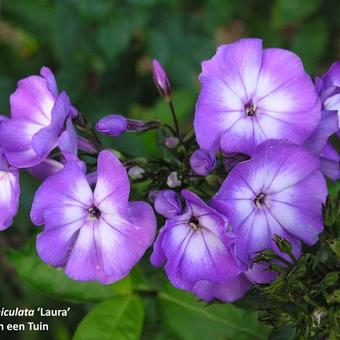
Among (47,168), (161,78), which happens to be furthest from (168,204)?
(161,78)

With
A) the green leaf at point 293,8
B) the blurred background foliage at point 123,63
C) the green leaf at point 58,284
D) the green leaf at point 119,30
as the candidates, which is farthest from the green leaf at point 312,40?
the green leaf at point 58,284

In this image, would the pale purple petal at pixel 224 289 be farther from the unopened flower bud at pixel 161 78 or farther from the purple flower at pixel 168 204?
the unopened flower bud at pixel 161 78

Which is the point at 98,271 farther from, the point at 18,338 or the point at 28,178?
the point at 18,338

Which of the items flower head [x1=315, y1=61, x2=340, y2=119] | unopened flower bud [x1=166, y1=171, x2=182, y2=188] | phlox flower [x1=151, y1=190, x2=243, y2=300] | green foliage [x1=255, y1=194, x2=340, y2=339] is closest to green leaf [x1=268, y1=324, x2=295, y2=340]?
green foliage [x1=255, y1=194, x2=340, y2=339]

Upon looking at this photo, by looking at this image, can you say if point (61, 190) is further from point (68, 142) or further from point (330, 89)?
point (330, 89)

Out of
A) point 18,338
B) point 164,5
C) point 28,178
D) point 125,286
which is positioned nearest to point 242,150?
point 125,286

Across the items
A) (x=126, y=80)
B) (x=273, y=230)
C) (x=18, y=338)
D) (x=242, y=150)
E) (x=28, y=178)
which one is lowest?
(x=18, y=338)
